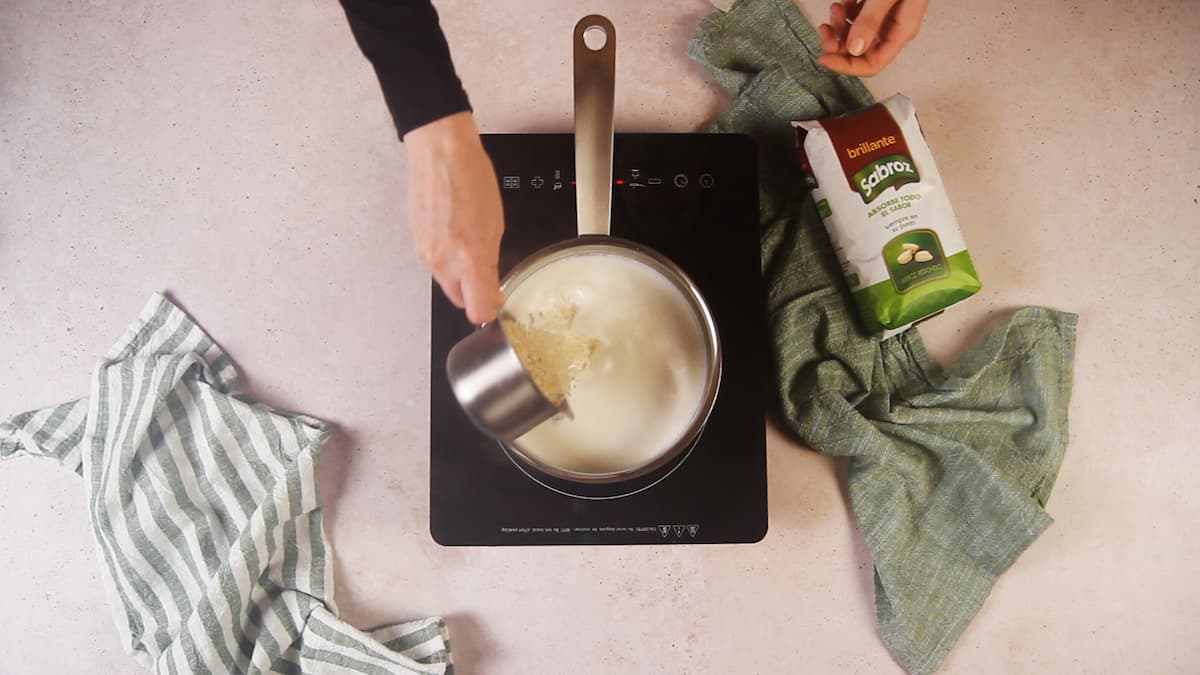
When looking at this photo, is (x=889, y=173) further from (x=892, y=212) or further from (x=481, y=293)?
(x=481, y=293)

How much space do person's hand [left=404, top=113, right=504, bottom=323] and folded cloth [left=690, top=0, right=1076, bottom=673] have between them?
29 centimetres

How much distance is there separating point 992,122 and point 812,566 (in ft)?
1.44

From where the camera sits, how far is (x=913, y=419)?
74 cm

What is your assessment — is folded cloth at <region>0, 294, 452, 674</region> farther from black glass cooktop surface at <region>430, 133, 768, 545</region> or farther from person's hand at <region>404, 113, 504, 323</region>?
person's hand at <region>404, 113, 504, 323</region>

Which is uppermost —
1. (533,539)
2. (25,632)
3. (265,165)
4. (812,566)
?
(265,165)

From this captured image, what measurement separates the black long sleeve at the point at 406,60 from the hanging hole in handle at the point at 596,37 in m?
0.14

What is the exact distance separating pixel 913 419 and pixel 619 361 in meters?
0.26

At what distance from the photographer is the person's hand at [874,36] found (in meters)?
0.71

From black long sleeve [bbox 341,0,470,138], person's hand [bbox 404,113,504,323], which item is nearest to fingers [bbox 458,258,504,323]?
person's hand [bbox 404,113,504,323]

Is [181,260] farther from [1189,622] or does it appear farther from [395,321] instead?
[1189,622]

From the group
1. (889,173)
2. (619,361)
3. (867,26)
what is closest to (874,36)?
(867,26)

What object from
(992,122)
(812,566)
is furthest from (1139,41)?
(812,566)

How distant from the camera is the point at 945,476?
0.76 metres

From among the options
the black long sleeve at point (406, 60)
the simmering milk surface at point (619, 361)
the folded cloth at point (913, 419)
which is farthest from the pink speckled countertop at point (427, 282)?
the black long sleeve at point (406, 60)
